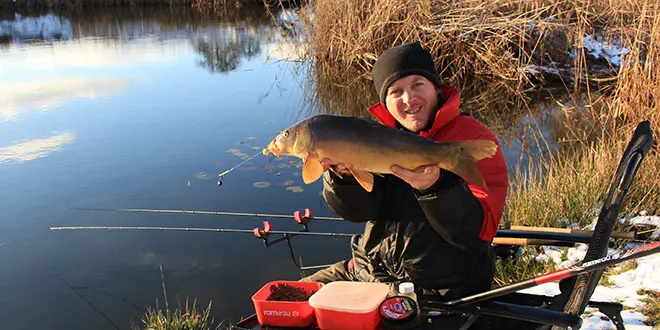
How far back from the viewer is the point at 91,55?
1415cm

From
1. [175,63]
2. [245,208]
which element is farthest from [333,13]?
[245,208]

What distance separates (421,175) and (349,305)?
617 millimetres

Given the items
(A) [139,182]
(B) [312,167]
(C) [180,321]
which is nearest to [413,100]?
(B) [312,167]

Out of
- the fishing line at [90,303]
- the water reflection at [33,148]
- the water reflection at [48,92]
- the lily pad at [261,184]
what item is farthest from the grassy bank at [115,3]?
the fishing line at [90,303]

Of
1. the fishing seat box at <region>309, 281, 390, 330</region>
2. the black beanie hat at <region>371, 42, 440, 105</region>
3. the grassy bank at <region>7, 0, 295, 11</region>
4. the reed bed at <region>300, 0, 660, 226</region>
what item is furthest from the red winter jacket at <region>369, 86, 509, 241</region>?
the grassy bank at <region>7, 0, 295, 11</region>

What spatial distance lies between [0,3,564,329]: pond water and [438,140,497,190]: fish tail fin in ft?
8.01

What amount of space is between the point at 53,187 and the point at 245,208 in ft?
7.27

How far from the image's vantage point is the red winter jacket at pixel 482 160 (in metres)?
2.35

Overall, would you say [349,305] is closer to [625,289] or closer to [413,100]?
[413,100]

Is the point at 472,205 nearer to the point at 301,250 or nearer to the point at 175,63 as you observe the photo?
the point at 301,250

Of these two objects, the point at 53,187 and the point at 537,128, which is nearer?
the point at 53,187

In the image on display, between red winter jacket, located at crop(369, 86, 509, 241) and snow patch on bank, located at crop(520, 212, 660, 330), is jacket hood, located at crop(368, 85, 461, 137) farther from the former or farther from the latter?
snow patch on bank, located at crop(520, 212, 660, 330)

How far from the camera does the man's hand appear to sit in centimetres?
213

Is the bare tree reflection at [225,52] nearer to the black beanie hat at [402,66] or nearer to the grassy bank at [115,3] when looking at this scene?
the grassy bank at [115,3]
